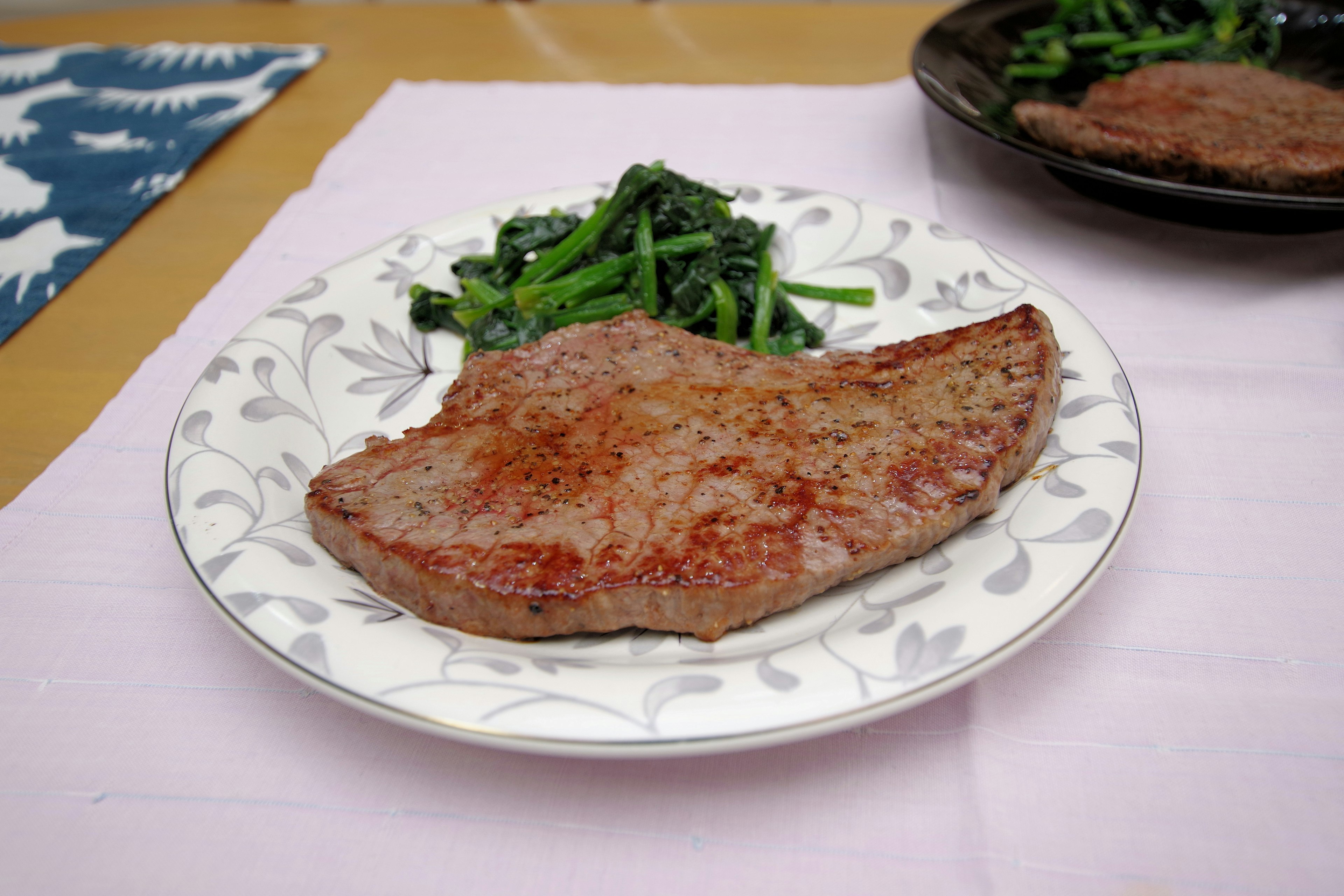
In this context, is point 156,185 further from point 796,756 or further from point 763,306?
point 796,756

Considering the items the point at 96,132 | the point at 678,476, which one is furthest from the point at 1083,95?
the point at 96,132

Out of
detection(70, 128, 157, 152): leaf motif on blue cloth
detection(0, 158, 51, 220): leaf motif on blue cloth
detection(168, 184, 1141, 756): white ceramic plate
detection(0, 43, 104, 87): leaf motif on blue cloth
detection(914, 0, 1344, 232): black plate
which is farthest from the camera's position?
detection(0, 43, 104, 87): leaf motif on blue cloth

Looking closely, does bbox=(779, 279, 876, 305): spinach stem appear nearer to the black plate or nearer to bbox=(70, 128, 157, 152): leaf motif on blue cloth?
the black plate

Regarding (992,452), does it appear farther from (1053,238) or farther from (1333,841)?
(1053,238)

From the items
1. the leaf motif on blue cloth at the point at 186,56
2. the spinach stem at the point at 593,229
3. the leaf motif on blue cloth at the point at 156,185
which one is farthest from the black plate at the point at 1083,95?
the leaf motif on blue cloth at the point at 186,56

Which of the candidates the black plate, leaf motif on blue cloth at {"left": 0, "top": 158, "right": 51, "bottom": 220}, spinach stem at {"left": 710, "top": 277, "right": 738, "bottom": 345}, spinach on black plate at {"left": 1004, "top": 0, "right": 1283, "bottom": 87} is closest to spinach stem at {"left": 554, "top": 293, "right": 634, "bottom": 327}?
spinach stem at {"left": 710, "top": 277, "right": 738, "bottom": 345}

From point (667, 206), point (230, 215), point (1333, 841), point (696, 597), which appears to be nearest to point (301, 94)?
point (230, 215)
